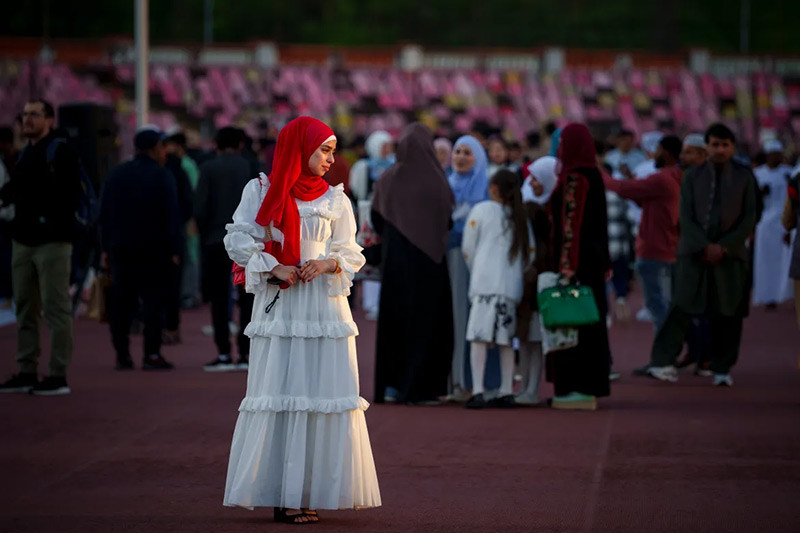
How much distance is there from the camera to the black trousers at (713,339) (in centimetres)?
1382

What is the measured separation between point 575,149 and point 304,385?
188 inches

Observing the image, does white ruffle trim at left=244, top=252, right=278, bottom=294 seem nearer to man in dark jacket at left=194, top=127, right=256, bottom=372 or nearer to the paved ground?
the paved ground

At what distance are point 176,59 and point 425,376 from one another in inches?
1317

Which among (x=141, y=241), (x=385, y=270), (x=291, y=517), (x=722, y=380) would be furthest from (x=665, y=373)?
(x=291, y=517)

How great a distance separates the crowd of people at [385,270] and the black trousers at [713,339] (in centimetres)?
2

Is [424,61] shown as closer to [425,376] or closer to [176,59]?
[176,59]

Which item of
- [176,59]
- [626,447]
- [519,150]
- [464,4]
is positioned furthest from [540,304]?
[464,4]

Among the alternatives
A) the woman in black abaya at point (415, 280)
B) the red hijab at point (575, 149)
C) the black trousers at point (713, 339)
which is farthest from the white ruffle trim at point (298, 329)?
the black trousers at point (713, 339)

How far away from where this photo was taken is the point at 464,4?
244 ft

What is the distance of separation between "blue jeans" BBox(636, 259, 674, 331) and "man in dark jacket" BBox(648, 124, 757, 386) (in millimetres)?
1183

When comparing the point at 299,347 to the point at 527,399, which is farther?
the point at 527,399

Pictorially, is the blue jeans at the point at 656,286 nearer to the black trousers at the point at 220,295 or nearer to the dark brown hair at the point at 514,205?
the dark brown hair at the point at 514,205

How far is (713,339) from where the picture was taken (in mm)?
14562

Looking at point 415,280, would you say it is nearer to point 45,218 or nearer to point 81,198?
point 81,198
